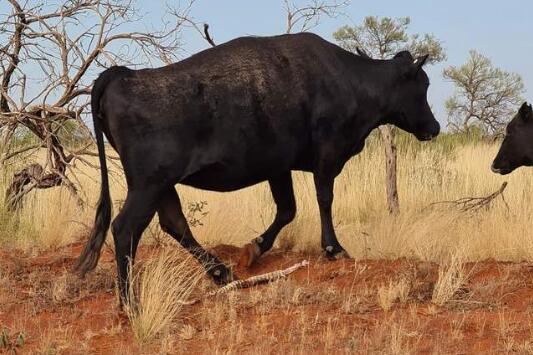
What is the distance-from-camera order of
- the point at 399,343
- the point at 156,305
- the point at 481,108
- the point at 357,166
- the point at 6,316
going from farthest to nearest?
the point at 481,108 < the point at 357,166 < the point at 6,316 < the point at 156,305 < the point at 399,343

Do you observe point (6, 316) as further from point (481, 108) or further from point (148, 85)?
point (481, 108)

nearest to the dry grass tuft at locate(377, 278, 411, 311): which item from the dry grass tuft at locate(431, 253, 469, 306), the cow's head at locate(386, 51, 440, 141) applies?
the dry grass tuft at locate(431, 253, 469, 306)

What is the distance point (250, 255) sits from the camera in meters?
7.68

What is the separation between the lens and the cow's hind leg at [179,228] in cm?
714

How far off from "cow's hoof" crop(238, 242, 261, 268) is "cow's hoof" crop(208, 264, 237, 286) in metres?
0.54

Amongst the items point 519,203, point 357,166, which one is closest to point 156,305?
point 519,203

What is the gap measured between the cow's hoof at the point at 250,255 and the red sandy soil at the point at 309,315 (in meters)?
0.06

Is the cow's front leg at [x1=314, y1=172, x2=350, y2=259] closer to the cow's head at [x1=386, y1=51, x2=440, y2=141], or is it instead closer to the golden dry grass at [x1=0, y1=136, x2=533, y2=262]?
the golden dry grass at [x1=0, y1=136, x2=533, y2=262]

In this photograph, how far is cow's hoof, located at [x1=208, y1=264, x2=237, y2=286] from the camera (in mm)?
7125

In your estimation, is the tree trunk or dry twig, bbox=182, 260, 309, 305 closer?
dry twig, bbox=182, 260, 309, 305

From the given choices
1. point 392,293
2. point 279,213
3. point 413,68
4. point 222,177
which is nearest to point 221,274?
point 222,177

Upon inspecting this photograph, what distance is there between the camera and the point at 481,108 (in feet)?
120

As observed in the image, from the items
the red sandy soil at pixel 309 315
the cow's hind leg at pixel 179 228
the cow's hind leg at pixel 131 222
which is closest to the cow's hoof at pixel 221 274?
the cow's hind leg at pixel 179 228

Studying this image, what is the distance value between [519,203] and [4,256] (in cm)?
679
